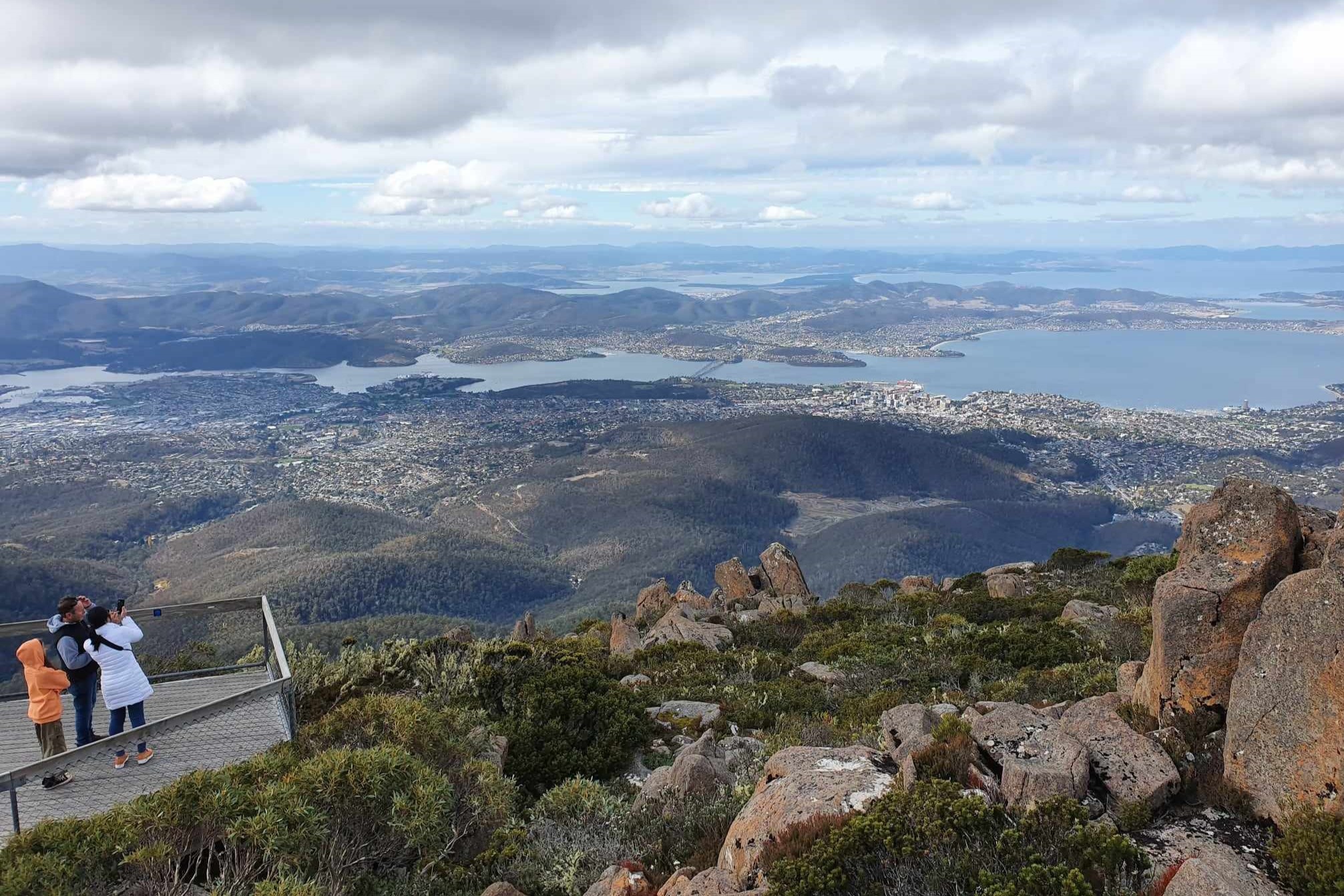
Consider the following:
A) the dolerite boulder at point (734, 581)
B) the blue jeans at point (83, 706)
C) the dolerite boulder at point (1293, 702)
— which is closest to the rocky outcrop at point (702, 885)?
the dolerite boulder at point (1293, 702)

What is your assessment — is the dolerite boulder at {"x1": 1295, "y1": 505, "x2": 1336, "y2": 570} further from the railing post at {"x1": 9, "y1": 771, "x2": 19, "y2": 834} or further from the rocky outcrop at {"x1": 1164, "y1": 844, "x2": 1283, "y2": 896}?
the railing post at {"x1": 9, "y1": 771, "x2": 19, "y2": 834}

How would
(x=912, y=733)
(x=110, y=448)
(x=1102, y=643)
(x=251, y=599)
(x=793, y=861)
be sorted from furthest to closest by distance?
(x=110, y=448) < (x=1102, y=643) < (x=251, y=599) < (x=912, y=733) < (x=793, y=861)

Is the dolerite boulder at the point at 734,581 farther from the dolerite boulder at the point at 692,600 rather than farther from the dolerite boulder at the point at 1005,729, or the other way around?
the dolerite boulder at the point at 1005,729

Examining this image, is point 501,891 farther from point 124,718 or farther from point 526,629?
point 526,629

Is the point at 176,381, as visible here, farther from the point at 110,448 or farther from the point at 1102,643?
the point at 1102,643

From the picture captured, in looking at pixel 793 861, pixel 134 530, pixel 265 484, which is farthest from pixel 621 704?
pixel 265 484

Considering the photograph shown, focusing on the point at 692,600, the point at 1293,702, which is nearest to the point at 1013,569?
the point at 692,600

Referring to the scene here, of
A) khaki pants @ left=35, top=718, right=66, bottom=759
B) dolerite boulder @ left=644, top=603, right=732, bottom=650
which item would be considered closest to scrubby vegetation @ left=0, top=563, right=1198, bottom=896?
khaki pants @ left=35, top=718, right=66, bottom=759

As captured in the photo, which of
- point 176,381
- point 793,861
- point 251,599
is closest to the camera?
point 793,861
